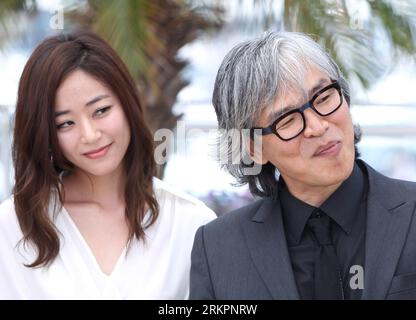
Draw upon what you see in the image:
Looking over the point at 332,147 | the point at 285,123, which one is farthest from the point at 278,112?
the point at 332,147

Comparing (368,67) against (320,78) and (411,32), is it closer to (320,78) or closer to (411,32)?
(411,32)

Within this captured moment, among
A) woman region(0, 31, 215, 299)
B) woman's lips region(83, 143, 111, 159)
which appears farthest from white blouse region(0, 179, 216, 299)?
woman's lips region(83, 143, 111, 159)

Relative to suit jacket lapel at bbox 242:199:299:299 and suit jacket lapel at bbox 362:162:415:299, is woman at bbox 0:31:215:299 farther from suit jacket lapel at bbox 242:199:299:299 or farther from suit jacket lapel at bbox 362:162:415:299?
suit jacket lapel at bbox 362:162:415:299

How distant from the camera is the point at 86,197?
110 inches

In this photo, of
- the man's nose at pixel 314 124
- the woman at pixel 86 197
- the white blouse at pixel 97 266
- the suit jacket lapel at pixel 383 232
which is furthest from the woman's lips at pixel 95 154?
the suit jacket lapel at pixel 383 232

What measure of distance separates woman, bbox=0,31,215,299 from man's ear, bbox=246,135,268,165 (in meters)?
0.50

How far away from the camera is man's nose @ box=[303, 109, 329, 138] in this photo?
6.82ft

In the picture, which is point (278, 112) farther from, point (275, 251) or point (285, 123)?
point (275, 251)

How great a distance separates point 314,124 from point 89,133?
0.77 meters

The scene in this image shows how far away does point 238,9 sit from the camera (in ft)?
16.5

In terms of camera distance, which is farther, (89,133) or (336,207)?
(89,133)

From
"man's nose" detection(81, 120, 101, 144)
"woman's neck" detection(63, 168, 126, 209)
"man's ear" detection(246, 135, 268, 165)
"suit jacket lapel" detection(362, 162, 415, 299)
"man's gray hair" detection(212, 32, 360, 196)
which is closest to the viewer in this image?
Answer: "suit jacket lapel" detection(362, 162, 415, 299)
